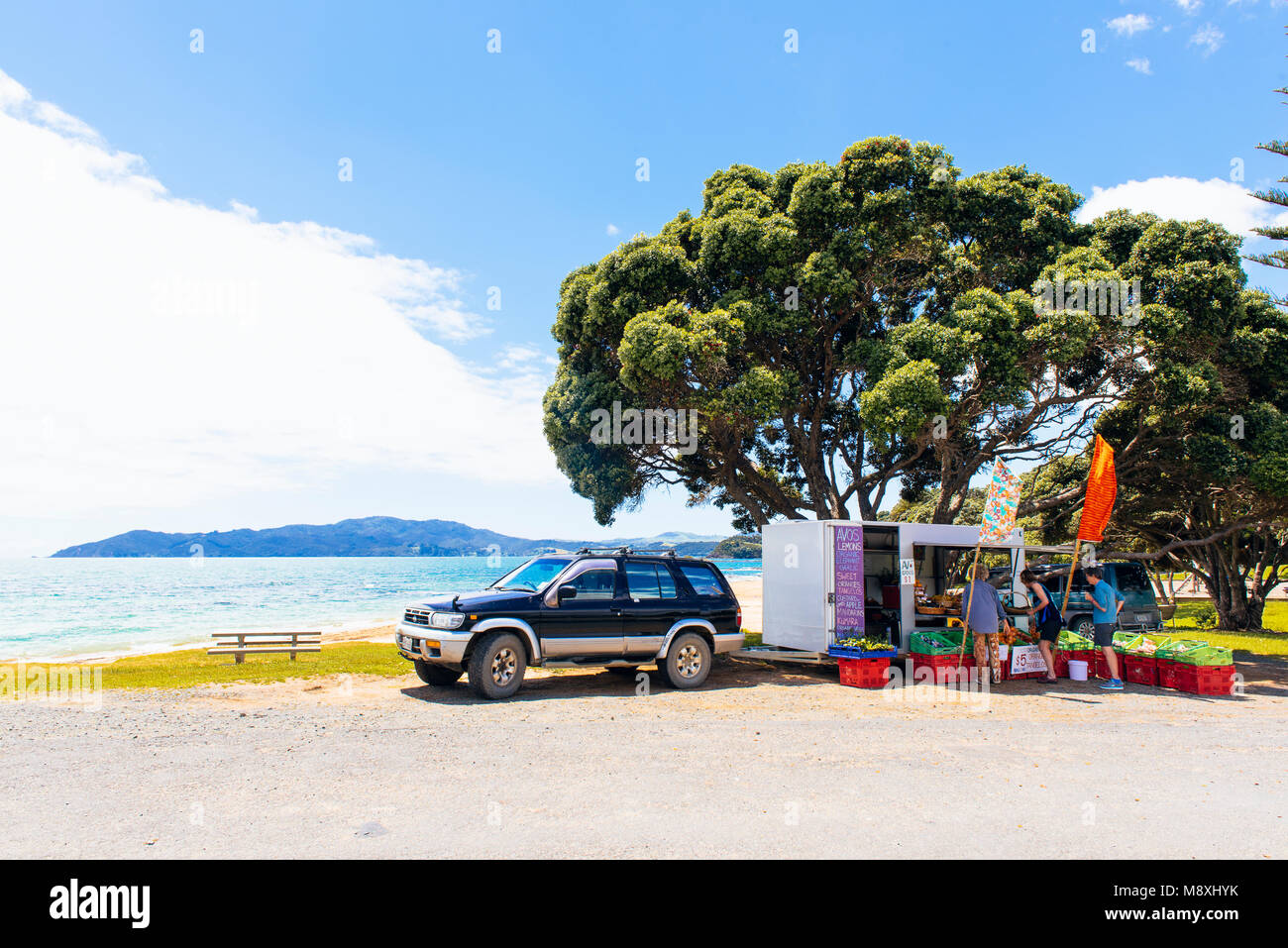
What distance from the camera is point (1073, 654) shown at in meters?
13.0

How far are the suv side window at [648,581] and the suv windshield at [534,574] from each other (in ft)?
3.22

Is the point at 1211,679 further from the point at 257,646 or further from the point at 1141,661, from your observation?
the point at 257,646

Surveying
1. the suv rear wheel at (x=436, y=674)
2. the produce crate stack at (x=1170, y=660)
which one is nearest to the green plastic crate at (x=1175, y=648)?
the produce crate stack at (x=1170, y=660)

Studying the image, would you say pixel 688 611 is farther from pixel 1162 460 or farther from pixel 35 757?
pixel 1162 460

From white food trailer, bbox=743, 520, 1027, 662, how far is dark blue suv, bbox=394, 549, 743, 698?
4.80 ft

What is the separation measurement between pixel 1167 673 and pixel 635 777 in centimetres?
1013

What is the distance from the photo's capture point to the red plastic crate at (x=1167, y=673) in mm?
11883

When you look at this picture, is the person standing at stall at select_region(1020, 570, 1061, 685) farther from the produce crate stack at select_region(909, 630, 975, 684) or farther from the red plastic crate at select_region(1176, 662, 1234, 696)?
the red plastic crate at select_region(1176, 662, 1234, 696)
